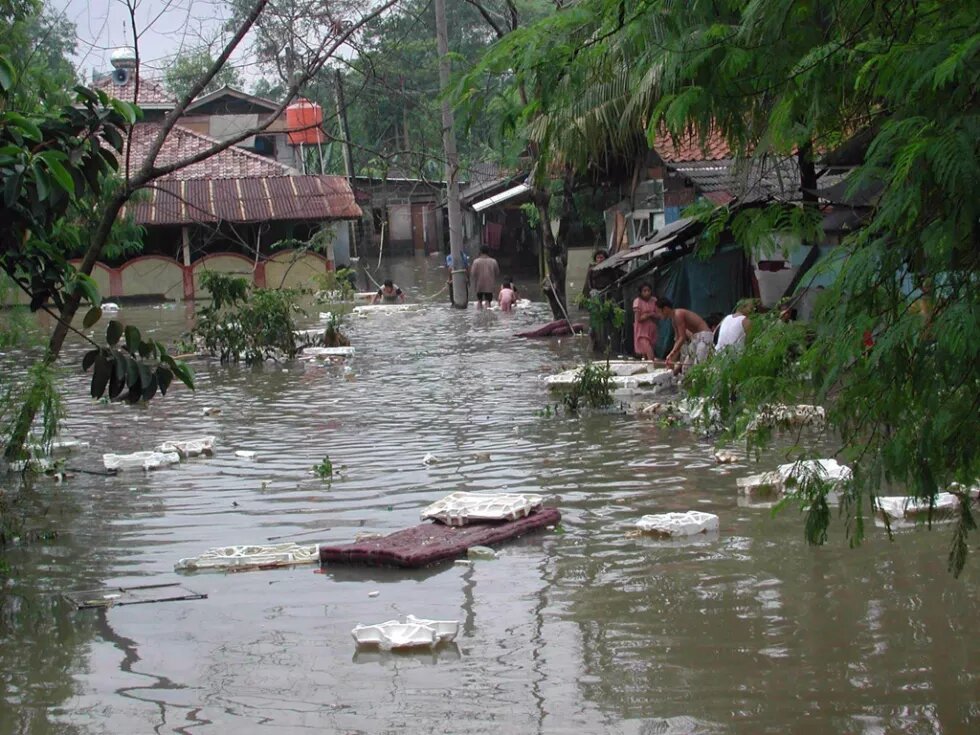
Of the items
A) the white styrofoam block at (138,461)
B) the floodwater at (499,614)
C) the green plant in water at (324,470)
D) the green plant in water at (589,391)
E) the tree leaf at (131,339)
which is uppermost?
the tree leaf at (131,339)

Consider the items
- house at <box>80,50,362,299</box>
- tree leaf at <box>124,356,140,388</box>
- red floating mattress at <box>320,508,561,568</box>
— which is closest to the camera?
tree leaf at <box>124,356,140,388</box>

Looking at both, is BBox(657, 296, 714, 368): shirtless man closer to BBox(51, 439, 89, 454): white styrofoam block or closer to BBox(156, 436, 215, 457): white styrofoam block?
BBox(156, 436, 215, 457): white styrofoam block

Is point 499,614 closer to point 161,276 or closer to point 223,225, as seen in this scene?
point 223,225

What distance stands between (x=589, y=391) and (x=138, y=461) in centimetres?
455

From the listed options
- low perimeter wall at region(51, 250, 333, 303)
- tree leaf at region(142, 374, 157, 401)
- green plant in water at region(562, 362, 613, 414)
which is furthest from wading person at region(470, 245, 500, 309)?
tree leaf at region(142, 374, 157, 401)

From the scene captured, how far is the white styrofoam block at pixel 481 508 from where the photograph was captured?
26.5 ft

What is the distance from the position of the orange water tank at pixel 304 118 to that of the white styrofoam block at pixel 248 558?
257 cm

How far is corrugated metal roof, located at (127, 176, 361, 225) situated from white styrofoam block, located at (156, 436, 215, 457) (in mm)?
20619

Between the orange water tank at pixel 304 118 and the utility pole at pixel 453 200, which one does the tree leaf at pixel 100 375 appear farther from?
the utility pole at pixel 453 200

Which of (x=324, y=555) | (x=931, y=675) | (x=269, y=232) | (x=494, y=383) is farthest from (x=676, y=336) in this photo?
(x=269, y=232)

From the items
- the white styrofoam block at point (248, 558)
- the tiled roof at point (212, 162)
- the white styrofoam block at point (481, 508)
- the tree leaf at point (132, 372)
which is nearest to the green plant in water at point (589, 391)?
the white styrofoam block at point (481, 508)

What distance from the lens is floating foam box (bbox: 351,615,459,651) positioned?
19.7ft

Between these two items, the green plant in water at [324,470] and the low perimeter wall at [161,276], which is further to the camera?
the low perimeter wall at [161,276]

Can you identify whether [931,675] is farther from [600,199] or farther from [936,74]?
[600,199]
